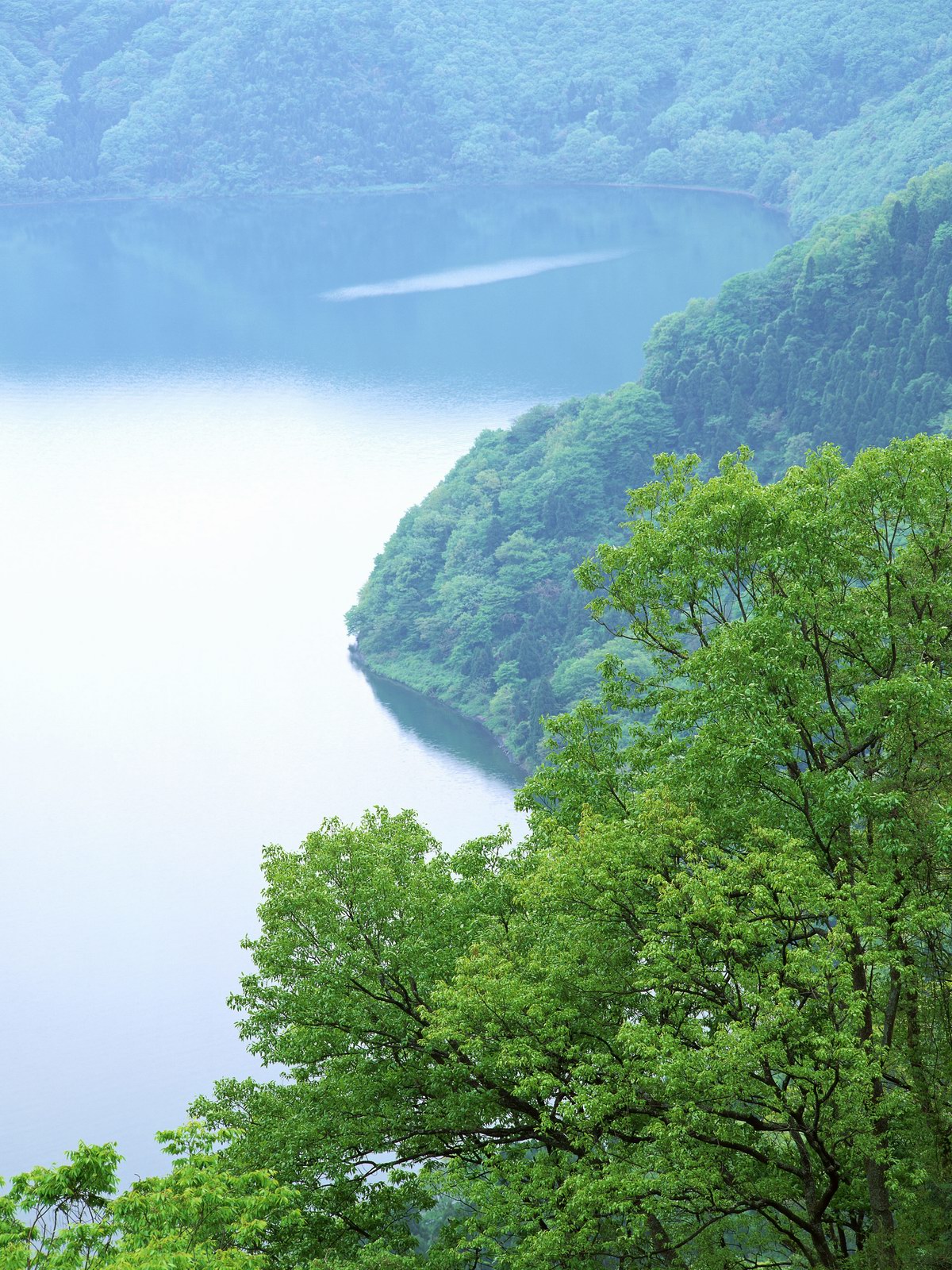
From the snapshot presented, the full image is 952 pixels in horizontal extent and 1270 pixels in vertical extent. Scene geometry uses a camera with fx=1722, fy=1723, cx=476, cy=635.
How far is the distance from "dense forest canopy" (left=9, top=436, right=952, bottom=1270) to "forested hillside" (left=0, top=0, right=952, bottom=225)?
157m

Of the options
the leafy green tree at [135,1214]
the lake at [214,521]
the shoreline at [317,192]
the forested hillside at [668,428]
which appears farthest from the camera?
the shoreline at [317,192]

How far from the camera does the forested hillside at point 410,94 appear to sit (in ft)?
578

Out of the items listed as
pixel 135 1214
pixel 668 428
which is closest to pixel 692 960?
pixel 135 1214

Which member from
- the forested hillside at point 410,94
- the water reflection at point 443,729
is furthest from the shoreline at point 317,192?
the water reflection at point 443,729

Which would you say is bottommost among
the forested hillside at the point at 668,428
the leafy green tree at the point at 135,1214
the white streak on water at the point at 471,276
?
the leafy green tree at the point at 135,1214

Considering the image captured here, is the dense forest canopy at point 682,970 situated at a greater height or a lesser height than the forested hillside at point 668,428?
lesser

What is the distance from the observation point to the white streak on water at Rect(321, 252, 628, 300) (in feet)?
462

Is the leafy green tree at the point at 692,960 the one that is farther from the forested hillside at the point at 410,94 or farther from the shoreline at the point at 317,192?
the shoreline at the point at 317,192

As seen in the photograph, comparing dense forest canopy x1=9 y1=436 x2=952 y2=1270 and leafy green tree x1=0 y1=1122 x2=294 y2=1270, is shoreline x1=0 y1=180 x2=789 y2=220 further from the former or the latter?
leafy green tree x1=0 y1=1122 x2=294 y2=1270

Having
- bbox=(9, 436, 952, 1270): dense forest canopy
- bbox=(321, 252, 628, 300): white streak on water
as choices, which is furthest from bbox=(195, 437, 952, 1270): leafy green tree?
bbox=(321, 252, 628, 300): white streak on water

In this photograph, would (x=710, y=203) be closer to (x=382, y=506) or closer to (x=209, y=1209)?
(x=382, y=506)

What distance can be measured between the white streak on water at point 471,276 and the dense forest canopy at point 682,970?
120 m

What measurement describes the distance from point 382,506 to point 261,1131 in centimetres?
8188

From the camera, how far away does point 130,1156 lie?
152 ft
